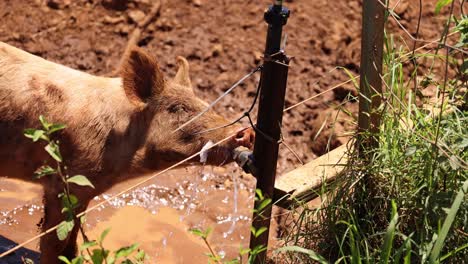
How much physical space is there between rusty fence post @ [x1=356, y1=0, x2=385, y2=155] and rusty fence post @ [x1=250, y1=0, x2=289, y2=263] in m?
0.45

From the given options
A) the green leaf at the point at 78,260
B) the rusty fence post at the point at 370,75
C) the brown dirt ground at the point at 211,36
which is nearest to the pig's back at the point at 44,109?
the rusty fence post at the point at 370,75

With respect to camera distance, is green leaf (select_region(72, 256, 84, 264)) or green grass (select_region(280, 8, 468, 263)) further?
green grass (select_region(280, 8, 468, 263))

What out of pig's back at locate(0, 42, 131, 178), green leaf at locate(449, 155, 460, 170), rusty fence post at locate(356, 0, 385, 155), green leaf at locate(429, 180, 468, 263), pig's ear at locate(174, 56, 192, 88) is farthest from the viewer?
pig's ear at locate(174, 56, 192, 88)

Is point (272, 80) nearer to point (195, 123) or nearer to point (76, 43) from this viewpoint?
point (195, 123)

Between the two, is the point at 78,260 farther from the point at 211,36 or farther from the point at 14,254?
the point at 211,36

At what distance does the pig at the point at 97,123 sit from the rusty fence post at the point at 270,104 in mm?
865

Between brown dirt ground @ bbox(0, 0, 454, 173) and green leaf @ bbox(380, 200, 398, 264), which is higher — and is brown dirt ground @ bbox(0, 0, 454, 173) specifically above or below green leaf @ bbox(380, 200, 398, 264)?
above

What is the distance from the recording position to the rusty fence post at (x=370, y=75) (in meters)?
3.67

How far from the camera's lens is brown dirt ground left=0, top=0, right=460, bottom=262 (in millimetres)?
6953

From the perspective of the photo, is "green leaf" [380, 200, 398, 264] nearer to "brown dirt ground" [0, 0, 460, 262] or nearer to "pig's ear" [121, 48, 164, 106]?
"pig's ear" [121, 48, 164, 106]

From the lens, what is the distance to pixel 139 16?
739 centimetres

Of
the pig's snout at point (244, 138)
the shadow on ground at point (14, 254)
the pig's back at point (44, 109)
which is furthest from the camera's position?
the shadow on ground at point (14, 254)

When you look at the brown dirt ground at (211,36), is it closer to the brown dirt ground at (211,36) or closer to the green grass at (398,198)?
the brown dirt ground at (211,36)

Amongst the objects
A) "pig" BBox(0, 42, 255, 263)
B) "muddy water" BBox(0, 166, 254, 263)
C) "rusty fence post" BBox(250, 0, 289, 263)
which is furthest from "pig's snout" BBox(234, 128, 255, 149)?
"muddy water" BBox(0, 166, 254, 263)
